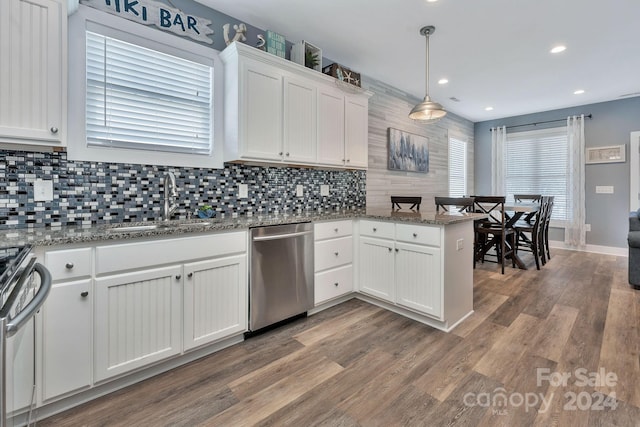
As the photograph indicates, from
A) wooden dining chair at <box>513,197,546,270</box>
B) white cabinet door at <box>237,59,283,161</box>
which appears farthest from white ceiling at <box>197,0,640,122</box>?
wooden dining chair at <box>513,197,546,270</box>

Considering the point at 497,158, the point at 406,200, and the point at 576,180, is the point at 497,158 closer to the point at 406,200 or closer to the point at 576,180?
the point at 576,180

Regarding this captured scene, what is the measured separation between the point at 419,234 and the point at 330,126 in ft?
4.62

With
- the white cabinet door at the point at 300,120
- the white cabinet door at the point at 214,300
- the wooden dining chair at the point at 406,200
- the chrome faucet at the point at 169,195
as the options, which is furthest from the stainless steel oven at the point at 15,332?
the wooden dining chair at the point at 406,200

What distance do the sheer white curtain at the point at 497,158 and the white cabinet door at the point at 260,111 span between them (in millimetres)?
5374

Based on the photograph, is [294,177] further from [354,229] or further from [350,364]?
[350,364]

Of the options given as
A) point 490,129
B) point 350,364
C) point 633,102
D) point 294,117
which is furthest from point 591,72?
point 350,364

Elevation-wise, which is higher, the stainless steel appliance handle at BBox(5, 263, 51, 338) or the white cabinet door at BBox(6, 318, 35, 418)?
the stainless steel appliance handle at BBox(5, 263, 51, 338)

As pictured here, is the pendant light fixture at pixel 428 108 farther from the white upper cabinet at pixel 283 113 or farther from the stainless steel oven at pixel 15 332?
the stainless steel oven at pixel 15 332

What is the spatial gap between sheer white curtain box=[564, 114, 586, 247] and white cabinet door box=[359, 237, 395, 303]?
4712 millimetres

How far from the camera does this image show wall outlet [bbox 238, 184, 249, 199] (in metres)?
2.69

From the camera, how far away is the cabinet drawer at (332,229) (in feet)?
8.58

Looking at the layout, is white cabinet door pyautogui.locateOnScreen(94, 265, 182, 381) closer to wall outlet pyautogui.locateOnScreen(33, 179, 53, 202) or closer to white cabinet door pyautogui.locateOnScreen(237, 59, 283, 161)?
wall outlet pyautogui.locateOnScreen(33, 179, 53, 202)

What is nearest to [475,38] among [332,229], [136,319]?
[332,229]

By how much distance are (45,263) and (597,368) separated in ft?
10.3
